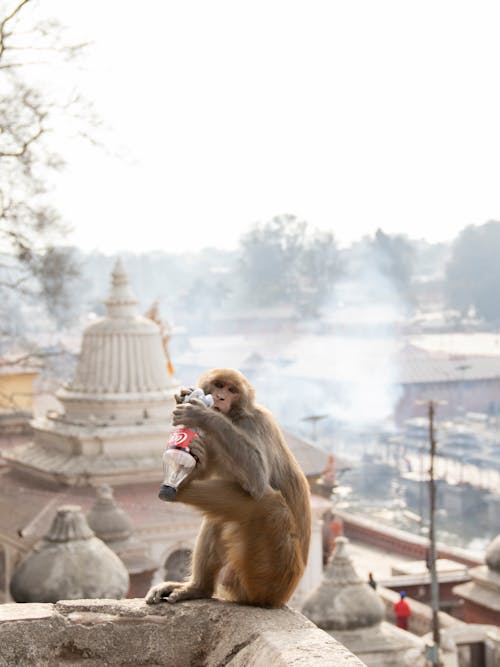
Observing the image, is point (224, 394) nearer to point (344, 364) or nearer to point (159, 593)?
point (159, 593)

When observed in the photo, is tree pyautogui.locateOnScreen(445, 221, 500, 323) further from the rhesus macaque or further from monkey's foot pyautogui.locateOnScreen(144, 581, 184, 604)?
monkey's foot pyautogui.locateOnScreen(144, 581, 184, 604)

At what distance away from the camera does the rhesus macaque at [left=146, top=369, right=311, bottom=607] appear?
329 cm

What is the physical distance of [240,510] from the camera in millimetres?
3307

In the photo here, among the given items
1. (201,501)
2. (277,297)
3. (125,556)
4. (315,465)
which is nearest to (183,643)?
(201,501)

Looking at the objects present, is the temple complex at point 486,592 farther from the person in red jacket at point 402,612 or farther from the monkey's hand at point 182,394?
the monkey's hand at point 182,394

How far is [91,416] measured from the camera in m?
14.4

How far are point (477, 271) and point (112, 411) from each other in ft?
80.6

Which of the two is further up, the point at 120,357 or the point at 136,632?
the point at 136,632

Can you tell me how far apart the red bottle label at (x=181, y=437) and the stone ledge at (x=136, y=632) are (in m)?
0.48

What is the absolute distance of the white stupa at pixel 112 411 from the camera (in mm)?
13844

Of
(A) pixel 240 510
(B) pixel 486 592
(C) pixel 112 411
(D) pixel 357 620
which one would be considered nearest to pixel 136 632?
(A) pixel 240 510

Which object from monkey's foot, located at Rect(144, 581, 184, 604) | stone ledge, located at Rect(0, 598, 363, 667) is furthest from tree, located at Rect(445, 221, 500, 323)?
stone ledge, located at Rect(0, 598, 363, 667)

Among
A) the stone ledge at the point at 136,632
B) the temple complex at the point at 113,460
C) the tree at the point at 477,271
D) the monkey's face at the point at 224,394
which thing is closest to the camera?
the stone ledge at the point at 136,632

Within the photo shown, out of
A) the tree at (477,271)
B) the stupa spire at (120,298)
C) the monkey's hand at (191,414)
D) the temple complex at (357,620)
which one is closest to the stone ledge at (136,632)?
the monkey's hand at (191,414)
